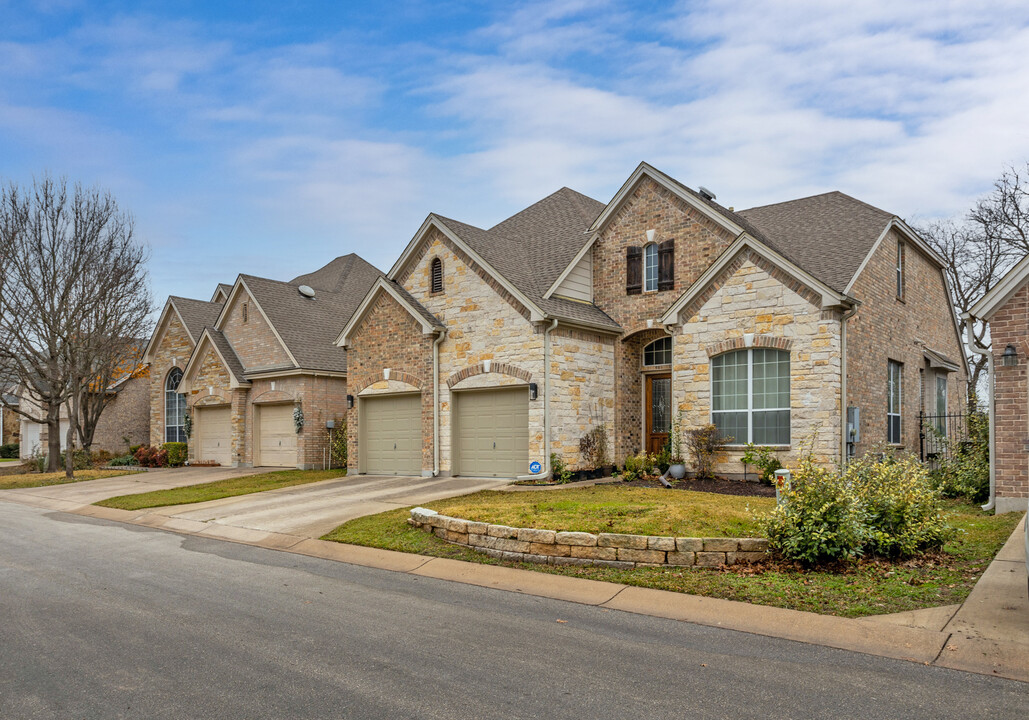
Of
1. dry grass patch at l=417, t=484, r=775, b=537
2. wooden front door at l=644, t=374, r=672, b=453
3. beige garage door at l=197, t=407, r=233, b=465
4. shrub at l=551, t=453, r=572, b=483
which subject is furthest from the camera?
beige garage door at l=197, t=407, r=233, b=465

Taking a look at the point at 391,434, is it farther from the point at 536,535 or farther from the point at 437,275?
the point at 536,535

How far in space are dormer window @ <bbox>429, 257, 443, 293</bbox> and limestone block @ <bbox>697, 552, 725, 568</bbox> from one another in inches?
512

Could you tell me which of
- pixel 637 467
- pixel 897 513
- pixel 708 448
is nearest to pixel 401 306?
pixel 637 467

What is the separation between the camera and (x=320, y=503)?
16.2 meters

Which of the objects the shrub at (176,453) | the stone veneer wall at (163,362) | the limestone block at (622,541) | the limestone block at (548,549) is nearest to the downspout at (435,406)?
the limestone block at (548,549)

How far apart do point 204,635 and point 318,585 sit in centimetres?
232

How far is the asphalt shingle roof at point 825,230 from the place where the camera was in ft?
59.0

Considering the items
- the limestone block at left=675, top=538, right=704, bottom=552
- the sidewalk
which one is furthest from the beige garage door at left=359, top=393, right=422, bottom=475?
the limestone block at left=675, top=538, right=704, bottom=552

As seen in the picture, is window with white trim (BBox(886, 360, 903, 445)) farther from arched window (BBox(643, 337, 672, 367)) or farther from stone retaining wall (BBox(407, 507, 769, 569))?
stone retaining wall (BBox(407, 507, 769, 569))

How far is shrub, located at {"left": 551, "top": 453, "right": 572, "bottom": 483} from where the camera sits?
1827 cm

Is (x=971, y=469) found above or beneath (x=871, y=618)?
above

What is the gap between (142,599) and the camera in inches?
331

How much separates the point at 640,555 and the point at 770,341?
8.83 m

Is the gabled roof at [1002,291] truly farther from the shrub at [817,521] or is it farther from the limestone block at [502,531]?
the limestone block at [502,531]
